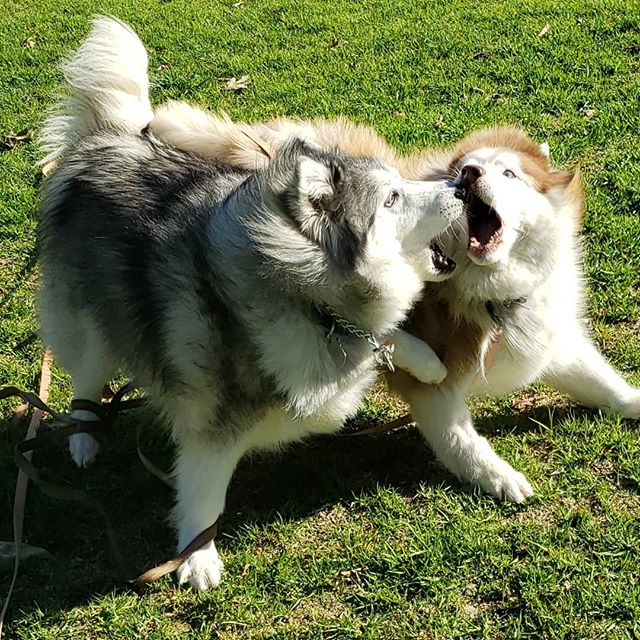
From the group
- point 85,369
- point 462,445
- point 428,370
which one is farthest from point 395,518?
point 85,369

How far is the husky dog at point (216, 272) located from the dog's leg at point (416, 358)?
0.61 ft

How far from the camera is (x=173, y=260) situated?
3.22 metres

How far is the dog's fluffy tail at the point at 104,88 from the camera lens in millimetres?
3803

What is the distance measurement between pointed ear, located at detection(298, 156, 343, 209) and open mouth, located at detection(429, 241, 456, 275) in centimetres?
54

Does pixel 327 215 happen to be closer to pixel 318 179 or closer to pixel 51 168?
pixel 318 179

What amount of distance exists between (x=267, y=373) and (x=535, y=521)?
147 cm

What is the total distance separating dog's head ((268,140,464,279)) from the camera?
2.81m

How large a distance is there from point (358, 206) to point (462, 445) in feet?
4.33

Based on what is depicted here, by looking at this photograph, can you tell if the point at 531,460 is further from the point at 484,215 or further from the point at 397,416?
the point at 484,215

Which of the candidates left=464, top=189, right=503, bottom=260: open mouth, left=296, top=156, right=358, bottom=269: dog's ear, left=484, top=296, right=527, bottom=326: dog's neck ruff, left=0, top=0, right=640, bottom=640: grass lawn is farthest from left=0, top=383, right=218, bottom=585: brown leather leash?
left=464, top=189, right=503, bottom=260: open mouth

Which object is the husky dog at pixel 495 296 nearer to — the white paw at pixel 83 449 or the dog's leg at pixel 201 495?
the dog's leg at pixel 201 495

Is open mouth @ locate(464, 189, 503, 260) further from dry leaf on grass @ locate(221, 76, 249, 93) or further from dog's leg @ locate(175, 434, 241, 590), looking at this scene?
dry leaf on grass @ locate(221, 76, 249, 93)

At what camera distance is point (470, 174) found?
336cm

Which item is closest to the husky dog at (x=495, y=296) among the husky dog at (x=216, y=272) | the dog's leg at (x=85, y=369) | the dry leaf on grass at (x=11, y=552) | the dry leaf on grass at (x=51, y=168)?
the husky dog at (x=216, y=272)
